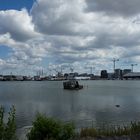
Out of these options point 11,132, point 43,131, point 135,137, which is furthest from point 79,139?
point 11,132

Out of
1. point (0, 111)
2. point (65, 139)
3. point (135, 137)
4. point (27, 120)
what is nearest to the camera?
point (0, 111)

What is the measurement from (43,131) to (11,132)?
10.5 ft

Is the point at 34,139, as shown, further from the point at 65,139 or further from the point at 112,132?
the point at 112,132

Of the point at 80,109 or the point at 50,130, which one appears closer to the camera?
the point at 50,130

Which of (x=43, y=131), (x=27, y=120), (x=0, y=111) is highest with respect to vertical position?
(x=0, y=111)

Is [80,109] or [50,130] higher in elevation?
[50,130]

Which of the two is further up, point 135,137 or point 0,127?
point 0,127

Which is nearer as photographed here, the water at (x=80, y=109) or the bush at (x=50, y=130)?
the bush at (x=50, y=130)

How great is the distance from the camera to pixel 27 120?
42469 millimetres

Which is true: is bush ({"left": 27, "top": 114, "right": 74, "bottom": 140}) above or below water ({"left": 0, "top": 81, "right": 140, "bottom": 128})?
above

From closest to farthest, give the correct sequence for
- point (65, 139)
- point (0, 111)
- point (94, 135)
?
point (0, 111), point (65, 139), point (94, 135)

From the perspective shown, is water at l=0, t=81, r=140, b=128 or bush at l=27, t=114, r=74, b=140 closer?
bush at l=27, t=114, r=74, b=140

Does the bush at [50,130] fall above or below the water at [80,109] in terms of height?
above

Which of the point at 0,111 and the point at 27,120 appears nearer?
the point at 0,111
